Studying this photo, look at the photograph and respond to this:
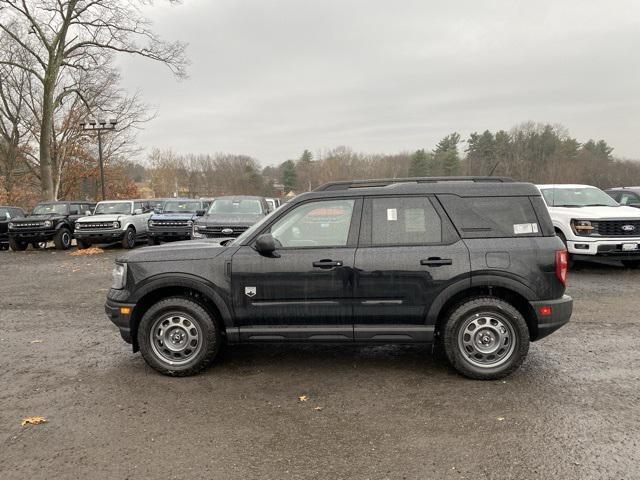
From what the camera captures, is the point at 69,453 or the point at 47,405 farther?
the point at 47,405

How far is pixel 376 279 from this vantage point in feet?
14.0

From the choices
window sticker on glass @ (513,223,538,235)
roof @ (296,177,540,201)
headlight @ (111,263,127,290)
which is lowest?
headlight @ (111,263,127,290)

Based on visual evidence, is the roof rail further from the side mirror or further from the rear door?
the side mirror

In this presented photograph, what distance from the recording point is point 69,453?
10.4 ft

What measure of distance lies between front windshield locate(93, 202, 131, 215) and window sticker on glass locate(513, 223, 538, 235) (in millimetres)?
16154

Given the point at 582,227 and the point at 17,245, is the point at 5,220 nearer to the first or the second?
the point at 17,245

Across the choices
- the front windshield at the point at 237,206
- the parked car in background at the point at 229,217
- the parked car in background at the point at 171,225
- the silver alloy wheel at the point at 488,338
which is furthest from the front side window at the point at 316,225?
the parked car in background at the point at 171,225

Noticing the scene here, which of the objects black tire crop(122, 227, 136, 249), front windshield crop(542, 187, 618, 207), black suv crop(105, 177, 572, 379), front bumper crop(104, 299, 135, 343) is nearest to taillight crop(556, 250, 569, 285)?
black suv crop(105, 177, 572, 379)

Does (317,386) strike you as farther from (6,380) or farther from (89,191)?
(89,191)

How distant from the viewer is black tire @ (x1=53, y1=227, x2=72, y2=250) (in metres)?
17.2

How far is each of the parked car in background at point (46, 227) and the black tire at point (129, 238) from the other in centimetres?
256

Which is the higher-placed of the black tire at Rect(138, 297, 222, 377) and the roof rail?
the roof rail

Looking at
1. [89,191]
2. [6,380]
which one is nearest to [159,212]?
[6,380]

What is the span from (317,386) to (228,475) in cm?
148
